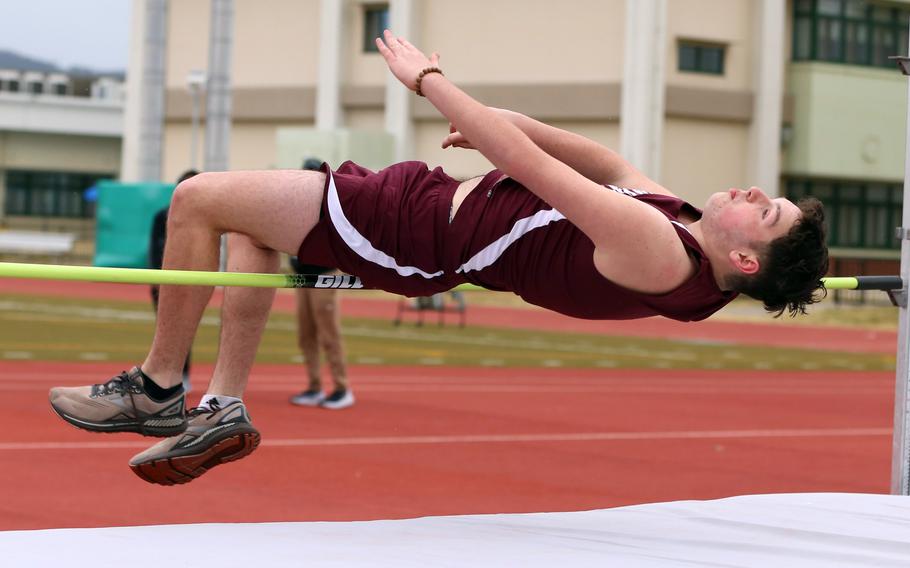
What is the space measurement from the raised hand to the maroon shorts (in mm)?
326

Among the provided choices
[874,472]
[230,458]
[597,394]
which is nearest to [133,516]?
[230,458]

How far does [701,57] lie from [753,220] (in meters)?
35.1

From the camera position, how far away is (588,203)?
3.95 metres

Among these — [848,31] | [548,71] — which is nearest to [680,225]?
[548,71]

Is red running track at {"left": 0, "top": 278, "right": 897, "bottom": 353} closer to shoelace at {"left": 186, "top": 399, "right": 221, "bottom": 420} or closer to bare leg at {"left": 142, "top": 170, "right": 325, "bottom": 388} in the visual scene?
shoelace at {"left": 186, "top": 399, "right": 221, "bottom": 420}

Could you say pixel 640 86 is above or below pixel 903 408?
above

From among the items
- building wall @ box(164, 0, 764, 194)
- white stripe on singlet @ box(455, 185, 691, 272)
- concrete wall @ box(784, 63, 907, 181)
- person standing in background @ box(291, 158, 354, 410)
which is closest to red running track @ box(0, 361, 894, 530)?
person standing in background @ box(291, 158, 354, 410)

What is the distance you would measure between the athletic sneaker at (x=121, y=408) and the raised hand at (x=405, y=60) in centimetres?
120

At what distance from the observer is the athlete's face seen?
4.20 meters

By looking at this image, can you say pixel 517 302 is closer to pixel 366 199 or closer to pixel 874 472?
pixel 874 472

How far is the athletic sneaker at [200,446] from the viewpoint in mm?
4527

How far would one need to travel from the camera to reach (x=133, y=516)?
21.0ft

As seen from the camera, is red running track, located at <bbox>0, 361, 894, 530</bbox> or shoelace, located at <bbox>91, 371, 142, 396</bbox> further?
red running track, located at <bbox>0, 361, 894, 530</bbox>

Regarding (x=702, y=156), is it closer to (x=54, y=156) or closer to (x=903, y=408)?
(x=54, y=156)
